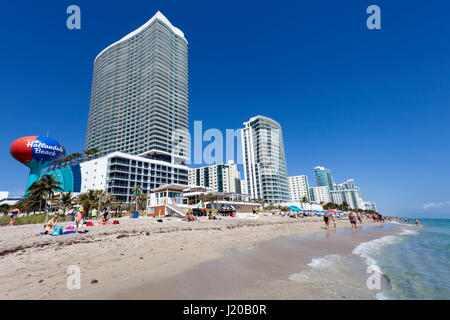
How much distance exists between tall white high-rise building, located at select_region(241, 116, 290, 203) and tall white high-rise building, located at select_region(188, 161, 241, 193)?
67.5ft

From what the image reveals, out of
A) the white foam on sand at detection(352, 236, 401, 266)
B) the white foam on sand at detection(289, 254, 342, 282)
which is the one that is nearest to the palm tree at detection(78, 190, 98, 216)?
the white foam on sand at detection(289, 254, 342, 282)

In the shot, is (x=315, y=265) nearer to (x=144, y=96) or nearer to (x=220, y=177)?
(x=144, y=96)

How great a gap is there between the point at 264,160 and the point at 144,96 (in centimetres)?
8079

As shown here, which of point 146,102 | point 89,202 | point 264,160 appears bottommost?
point 89,202

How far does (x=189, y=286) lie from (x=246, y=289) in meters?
1.40

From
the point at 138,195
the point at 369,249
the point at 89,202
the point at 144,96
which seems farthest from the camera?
the point at 144,96

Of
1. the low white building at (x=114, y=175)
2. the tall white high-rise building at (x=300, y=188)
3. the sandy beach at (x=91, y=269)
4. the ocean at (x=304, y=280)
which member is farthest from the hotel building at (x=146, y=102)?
the tall white high-rise building at (x=300, y=188)

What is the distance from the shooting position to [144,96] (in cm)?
10462

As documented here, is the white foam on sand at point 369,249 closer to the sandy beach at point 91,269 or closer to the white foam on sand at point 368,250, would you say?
the white foam on sand at point 368,250

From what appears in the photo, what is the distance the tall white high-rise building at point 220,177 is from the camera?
148 meters

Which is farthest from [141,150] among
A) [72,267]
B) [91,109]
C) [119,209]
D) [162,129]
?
[72,267]

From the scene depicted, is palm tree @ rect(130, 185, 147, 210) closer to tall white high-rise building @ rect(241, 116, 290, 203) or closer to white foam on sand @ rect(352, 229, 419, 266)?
white foam on sand @ rect(352, 229, 419, 266)

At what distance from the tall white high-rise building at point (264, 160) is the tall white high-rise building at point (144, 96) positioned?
4730cm

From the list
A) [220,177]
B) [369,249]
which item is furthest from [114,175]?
[220,177]
